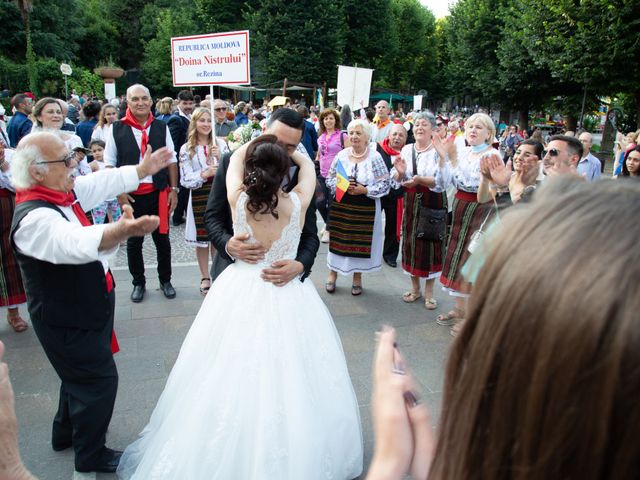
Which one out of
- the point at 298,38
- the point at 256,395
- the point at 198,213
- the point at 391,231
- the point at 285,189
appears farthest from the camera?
the point at 298,38

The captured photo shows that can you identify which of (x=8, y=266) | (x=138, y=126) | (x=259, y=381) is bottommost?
(x=8, y=266)

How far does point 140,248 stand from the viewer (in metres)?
5.36

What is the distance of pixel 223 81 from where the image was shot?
5.64 metres

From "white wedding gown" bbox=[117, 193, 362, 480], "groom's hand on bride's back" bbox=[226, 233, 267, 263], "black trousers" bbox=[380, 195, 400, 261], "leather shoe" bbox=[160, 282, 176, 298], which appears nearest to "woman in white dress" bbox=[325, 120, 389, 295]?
"black trousers" bbox=[380, 195, 400, 261]

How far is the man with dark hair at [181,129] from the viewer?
7.55 metres

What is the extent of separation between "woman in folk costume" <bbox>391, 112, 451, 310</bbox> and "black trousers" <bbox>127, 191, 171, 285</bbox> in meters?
2.70

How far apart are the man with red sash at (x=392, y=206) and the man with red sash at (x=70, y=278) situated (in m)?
4.36

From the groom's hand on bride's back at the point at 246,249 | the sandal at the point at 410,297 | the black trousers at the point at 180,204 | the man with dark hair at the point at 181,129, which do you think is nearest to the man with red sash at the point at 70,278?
the groom's hand on bride's back at the point at 246,249

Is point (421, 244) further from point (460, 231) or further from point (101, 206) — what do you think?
point (101, 206)

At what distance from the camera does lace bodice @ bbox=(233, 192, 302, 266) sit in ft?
9.16

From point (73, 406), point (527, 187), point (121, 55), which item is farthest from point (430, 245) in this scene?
point (121, 55)

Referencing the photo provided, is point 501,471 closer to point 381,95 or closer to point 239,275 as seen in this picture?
point 239,275

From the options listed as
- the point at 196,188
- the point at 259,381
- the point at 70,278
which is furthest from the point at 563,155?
the point at 196,188

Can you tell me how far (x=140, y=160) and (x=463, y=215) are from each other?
3.49m
